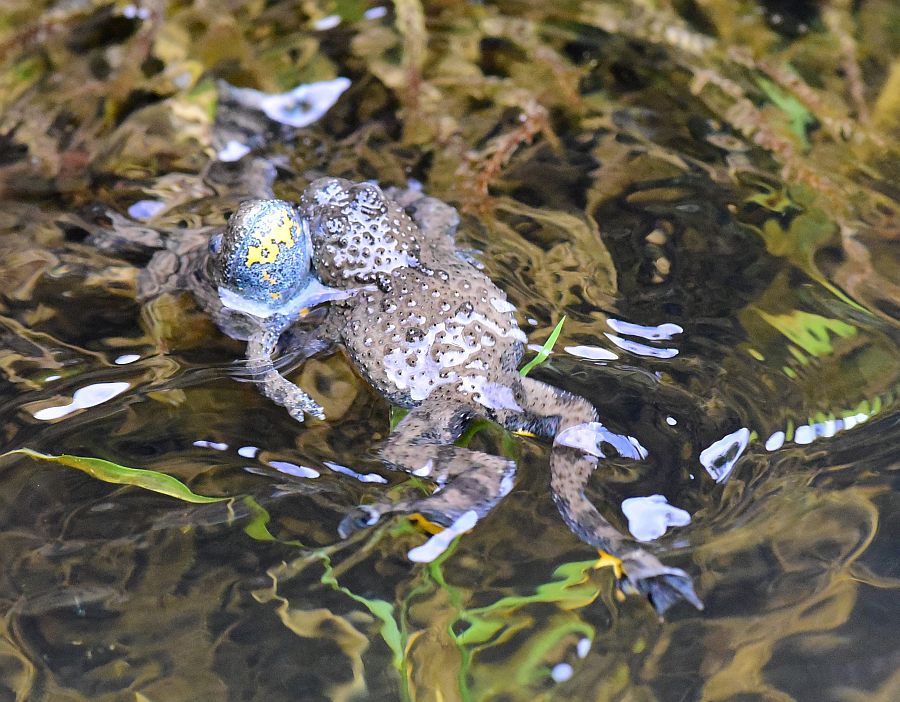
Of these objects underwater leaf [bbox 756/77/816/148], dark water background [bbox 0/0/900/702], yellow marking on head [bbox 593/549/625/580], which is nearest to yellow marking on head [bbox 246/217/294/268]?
dark water background [bbox 0/0/900/702]

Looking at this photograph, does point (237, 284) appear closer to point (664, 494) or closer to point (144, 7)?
point (664, 494)

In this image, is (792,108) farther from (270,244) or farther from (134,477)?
(134,477)

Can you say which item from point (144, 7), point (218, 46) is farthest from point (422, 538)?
point (144, 7)

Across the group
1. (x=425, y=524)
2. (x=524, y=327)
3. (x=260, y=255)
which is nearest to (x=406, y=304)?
(x=524, y=327)

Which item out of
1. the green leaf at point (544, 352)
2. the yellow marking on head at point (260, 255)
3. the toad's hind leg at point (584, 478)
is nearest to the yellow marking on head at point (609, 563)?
the toad's hind leg at point (584, 478)

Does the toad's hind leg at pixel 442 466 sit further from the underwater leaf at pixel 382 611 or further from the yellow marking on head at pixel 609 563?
the yellow marking on head at pixel 609 563

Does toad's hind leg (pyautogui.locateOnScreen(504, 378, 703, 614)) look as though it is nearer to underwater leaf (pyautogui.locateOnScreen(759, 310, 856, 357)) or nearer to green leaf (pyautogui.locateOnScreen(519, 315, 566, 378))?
green leaf (pyautogui.locateOnScreen(519, 315, 566, 378))

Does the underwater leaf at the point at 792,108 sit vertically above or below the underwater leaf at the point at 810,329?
above
